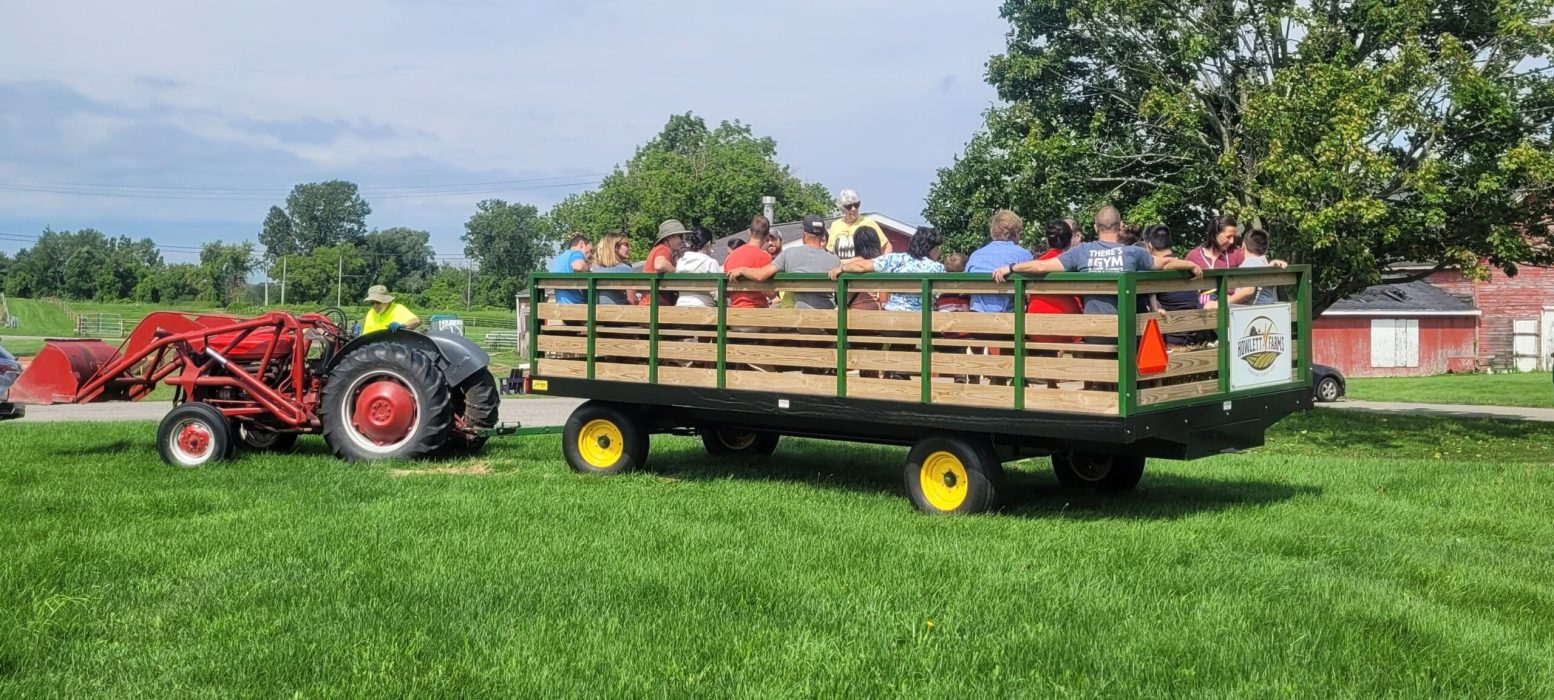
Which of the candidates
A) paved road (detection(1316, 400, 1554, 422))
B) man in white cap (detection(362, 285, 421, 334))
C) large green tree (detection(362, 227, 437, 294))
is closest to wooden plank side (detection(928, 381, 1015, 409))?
man in white cap (detection(362, 285, 421, 334))

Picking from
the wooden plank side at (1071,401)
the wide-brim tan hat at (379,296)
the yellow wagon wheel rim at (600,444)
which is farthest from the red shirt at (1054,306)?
the wide-brim tan hat at (379,296)

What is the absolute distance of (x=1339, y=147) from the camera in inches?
576

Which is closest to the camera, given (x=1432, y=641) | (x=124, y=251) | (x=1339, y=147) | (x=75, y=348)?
(x=1432, y=641)

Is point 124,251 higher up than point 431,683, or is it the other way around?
point 124,251

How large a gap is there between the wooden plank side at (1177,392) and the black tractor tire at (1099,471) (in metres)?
1.13

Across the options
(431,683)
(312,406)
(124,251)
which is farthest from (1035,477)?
(124,251)

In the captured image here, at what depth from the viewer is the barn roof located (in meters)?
41.4

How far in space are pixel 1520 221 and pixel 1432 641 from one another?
13.2 metres

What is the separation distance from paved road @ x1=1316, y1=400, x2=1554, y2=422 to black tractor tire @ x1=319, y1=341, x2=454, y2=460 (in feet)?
58.0

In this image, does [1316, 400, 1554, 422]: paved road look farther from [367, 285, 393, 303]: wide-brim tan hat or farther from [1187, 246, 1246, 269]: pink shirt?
[367, 285, 393, 303]: wide-brim tan hat

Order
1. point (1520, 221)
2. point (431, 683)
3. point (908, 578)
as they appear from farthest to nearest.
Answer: point (1520, 221) < point (908, 578) < point (431, 683)

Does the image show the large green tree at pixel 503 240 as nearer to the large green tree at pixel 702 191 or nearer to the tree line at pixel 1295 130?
the large green tree at pixel 702 191

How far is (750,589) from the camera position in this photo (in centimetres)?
558

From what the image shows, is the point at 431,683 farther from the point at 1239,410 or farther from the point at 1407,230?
the point at 1407,230
